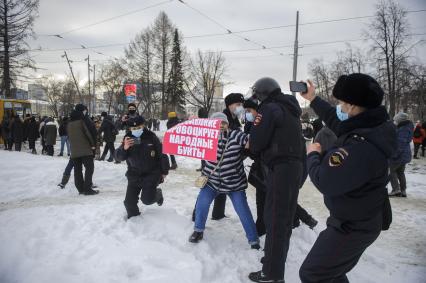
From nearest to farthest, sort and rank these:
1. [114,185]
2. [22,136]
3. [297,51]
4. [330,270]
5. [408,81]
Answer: [330,270] < [114,185] < [22,136] < [297,51] < [408,81]

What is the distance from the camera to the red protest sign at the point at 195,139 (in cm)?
417

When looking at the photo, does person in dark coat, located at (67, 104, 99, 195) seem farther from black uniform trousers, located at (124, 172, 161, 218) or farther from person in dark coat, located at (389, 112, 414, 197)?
person in dark coat, located at (389, 112, 414, 197)

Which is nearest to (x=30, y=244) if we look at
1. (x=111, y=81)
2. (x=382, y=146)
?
(x=382, y=146)

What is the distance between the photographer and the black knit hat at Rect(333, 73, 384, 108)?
2289mm

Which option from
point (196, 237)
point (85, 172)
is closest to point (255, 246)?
point (196, 237)

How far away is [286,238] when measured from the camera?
3.44 meters

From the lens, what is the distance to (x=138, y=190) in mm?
5176

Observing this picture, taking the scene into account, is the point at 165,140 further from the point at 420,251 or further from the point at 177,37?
the point at 177,37

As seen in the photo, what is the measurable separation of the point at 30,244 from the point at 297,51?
17.8m

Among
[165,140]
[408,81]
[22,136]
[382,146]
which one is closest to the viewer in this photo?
[382,146]

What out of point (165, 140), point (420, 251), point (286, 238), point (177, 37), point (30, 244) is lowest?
point (420, 251)

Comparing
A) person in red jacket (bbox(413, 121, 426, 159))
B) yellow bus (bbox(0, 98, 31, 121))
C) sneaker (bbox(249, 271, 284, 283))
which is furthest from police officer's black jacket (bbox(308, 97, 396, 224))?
yellow bus (bbox(0, 98, 31, 121))

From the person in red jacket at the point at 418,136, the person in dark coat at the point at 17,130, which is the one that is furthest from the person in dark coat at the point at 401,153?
the person in dark coat at the point at 17,130

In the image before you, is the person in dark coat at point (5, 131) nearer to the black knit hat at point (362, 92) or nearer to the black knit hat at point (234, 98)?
the black knit hat at point (234, 98)
